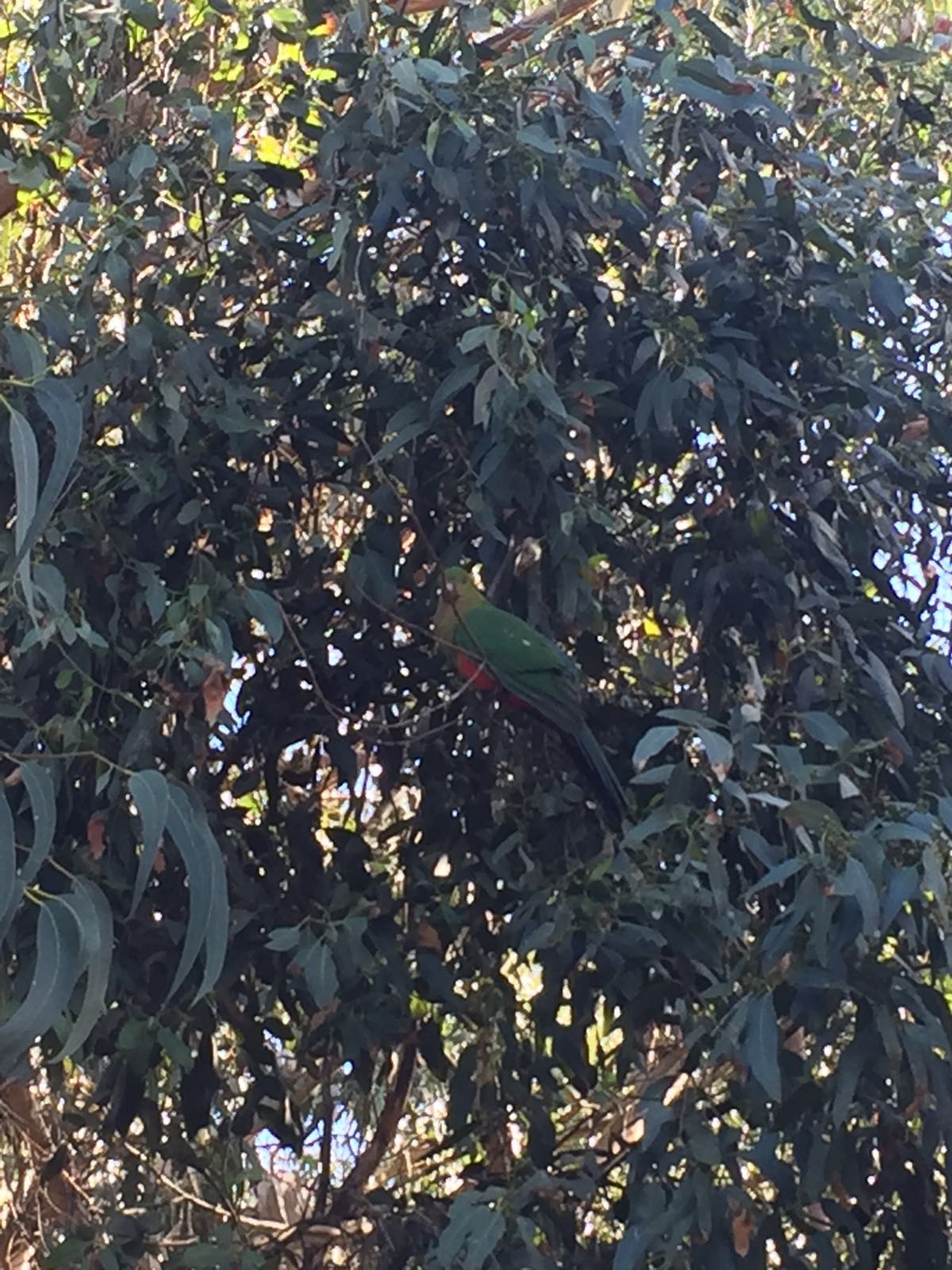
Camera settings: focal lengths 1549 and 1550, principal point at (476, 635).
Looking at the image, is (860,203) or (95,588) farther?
(860,203)

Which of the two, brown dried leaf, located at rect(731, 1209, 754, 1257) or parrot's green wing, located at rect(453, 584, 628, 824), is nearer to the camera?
brown dried leaf, located at rect(731, 1209, 754, 1257)

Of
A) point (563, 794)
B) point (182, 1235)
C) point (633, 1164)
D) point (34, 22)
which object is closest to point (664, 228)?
point (563, 794)

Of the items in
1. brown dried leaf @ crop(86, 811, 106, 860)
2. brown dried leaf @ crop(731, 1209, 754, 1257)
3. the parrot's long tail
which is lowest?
brown dried leaf @ crop(731, 1209, 754, 1257)

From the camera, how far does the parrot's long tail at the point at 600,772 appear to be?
2.56 m

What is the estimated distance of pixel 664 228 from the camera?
2.83 meters

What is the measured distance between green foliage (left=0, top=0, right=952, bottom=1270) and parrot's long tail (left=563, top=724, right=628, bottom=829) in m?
0.05

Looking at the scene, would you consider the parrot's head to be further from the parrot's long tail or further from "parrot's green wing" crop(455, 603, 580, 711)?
the parrot's long tail

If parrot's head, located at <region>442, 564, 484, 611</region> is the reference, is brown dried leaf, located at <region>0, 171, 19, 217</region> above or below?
above

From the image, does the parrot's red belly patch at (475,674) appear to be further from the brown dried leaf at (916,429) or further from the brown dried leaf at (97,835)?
the brown dried leaf at (916,429)

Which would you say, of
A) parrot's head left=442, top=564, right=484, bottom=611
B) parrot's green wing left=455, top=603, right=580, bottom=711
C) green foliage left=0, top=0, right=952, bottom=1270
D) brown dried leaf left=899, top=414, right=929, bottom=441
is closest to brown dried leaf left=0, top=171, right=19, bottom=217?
green foliage left=0, top=0, right=952, bottom=1270

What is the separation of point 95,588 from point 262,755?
413 mm

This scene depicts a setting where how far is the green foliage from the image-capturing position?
2.24 meters

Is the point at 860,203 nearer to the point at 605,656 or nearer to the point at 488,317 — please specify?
the point at 488,317

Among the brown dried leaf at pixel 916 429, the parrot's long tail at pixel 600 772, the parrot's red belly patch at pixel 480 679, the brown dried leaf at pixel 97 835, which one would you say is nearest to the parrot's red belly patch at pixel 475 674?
the parrot's red belly patch at pixel 480 679
